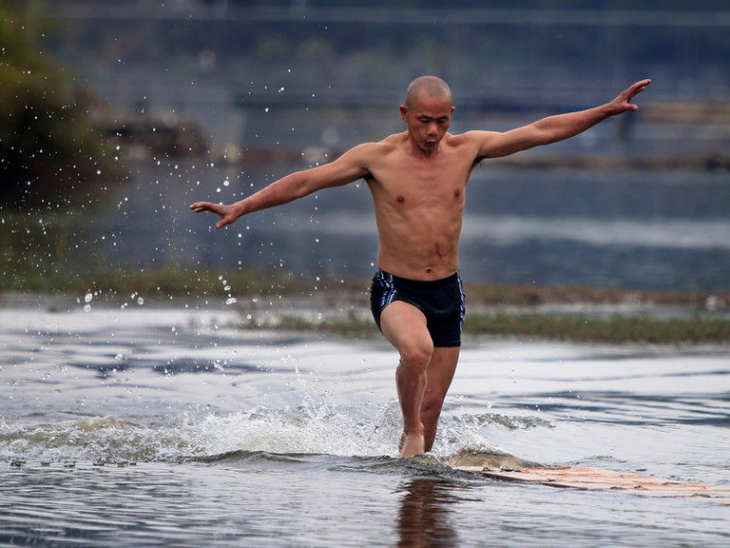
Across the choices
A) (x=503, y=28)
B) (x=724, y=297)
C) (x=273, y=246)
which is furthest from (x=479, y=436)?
(x=503, y=28)

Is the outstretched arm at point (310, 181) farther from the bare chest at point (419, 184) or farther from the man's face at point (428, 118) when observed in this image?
the man's face at point (428, 118)

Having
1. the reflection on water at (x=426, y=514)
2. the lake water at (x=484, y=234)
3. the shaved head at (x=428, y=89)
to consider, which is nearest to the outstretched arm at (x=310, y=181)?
the shaved head at (x=428, y=89)

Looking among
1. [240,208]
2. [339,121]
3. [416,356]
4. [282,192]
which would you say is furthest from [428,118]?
[339,121]

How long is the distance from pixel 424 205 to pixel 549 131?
0.86 metres

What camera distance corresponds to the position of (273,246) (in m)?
28.9

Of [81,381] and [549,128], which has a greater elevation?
[549,128]

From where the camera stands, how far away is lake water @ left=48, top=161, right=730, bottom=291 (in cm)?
2292

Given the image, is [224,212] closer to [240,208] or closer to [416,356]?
[240,208]

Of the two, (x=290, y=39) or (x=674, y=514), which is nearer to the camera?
(x=674, y=514)

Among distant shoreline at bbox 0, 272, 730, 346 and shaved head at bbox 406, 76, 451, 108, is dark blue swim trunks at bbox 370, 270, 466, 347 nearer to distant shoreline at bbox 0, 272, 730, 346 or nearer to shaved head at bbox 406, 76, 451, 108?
shaved head at bbox 406, 76, 451, 108

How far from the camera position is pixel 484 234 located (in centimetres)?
3491

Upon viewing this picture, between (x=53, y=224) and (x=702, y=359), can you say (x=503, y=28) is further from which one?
(x=702, y=359)

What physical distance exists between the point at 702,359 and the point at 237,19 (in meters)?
84.1

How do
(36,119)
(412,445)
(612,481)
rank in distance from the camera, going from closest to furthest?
(612,481) → (412,445) → (36,119)
